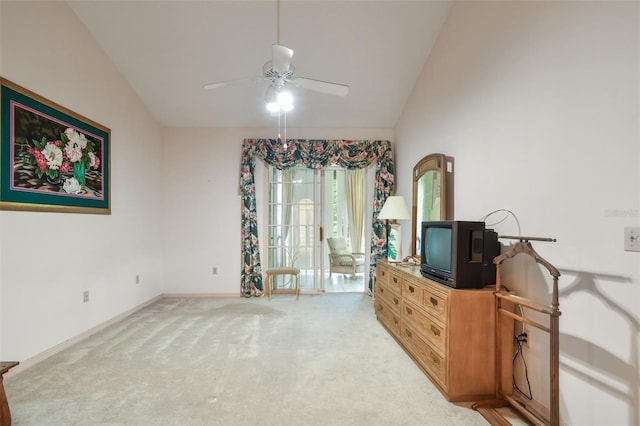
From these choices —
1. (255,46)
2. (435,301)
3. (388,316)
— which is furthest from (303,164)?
(435,301)

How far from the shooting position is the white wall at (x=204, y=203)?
4566 mm

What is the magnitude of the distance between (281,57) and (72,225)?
104 inches

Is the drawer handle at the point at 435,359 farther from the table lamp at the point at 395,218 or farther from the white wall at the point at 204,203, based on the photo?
the white wall at the point at 204,203

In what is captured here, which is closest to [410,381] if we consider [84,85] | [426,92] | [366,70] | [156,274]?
[426,92]

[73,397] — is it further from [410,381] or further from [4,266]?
[410,381]

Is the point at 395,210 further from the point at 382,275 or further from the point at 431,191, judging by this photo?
the point at 382,275

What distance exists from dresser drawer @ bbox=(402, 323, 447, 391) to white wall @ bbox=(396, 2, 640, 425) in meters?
0.55

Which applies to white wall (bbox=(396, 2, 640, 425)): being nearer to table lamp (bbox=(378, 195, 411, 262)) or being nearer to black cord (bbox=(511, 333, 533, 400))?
black cord (bbox=(511, 333, 533, 400))

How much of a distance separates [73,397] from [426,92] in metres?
4.28

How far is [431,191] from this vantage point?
3221mm

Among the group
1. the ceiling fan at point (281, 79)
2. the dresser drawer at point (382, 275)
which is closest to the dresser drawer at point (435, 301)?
the dresser drawer at point (382, 275)

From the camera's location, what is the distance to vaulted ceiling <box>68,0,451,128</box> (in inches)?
113

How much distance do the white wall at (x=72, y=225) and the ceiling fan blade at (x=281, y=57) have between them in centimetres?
212

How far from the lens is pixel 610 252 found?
4.59 ft
